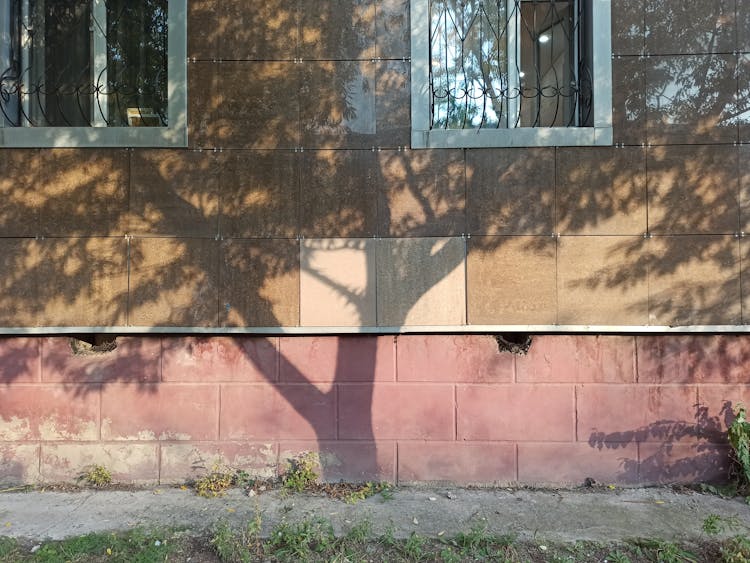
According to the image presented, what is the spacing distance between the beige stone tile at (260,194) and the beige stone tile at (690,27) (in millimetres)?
3197

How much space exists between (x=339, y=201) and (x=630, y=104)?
257 centimetres

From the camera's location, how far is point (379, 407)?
4.41 metres

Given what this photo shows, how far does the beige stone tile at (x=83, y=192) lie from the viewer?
439cm

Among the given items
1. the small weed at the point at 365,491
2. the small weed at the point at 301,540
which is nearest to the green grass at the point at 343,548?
the small weed at the point at 301,540

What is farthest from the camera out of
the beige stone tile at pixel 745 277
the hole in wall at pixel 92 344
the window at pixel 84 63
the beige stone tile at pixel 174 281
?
the window at pixel 84 63

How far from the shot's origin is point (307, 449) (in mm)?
4406

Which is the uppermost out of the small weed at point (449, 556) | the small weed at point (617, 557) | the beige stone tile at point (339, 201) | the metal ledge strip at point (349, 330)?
the beige stone tile at point (339, 201)

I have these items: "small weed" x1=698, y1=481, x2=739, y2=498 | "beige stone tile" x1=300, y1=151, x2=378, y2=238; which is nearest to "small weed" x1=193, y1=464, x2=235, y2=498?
"beige stone tile" x1=300, y1=151, x2=378, y2=238

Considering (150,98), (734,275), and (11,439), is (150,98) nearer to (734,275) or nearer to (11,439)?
(11,439)

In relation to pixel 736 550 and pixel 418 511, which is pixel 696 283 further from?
pixel 418 511

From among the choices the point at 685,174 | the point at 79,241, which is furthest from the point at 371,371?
the point at 685,174

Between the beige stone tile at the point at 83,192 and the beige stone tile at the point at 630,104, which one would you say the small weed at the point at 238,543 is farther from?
the beige stone tile at the point at 630,104

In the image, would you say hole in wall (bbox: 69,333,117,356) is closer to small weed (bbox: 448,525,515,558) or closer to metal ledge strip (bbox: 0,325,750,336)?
metal ledge strip (bbox: 0,325,750,336)

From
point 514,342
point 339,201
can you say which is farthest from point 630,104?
point 339,201
